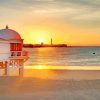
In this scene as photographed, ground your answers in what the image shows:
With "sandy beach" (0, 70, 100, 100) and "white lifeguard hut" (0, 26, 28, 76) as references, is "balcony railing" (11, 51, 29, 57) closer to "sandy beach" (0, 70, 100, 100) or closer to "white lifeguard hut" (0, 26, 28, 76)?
"white lifeguard hut" (0, 26, 28, 76)

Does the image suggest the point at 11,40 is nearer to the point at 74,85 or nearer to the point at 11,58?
the point at 11,58

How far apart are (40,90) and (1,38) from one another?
458 inches

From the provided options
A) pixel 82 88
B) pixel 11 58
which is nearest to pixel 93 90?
pixel 82 88

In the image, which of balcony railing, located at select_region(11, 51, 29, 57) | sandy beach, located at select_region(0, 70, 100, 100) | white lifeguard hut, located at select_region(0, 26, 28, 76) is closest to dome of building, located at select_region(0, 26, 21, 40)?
white lifeguard hut, located at select_region(0, 26, 28, 76)

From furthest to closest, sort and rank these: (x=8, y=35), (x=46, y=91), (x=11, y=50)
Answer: (x=8, y=35), (x=11, y=50), (x=46, y=91)

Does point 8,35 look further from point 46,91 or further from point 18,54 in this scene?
point 46,91

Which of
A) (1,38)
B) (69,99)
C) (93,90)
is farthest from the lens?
(1,38)

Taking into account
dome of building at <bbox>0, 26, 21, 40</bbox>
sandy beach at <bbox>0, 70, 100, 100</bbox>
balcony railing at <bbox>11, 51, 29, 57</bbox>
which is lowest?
sandy beach at <bbox>0, 70, 100, 100</bbox>

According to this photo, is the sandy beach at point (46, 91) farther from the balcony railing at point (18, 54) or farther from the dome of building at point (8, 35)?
the dome of building at point (8, 35)

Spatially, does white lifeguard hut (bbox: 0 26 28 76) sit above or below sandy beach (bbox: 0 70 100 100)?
above

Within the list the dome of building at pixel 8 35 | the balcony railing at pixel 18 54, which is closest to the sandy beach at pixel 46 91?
the balcony railing at pixel 18 54

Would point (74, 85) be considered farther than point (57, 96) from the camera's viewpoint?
Yes

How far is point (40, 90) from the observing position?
61.4ft

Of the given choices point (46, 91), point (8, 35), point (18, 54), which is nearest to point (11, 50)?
point (18, 54)
